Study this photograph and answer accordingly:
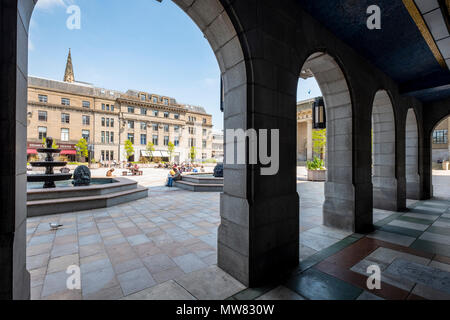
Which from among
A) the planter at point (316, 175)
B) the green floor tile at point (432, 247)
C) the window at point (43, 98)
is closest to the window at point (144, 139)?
the window at point (43, 98)

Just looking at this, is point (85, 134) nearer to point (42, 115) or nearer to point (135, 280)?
point (42, 115)

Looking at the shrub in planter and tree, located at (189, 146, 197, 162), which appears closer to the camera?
the shrub in planter

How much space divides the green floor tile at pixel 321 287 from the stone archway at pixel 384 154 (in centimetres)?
678

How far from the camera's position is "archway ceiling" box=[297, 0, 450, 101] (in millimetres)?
3953

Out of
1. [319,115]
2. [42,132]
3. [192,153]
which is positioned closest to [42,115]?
[42,132]

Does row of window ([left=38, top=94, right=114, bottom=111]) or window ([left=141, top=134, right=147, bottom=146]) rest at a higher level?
row of window ([left=38, top=94, right=114, bottom=111])

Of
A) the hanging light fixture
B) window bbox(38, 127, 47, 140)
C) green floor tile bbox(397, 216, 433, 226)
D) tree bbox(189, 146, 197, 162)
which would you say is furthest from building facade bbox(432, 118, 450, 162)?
window bbox(38, 127, 47, 140)

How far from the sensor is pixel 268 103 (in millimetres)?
3361

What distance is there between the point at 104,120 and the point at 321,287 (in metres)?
55.8

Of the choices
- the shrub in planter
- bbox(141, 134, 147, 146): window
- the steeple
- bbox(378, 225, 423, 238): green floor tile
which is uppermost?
the steeple

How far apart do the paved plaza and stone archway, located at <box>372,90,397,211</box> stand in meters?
1.24

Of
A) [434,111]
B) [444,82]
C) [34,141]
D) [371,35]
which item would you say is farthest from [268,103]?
[34,141]

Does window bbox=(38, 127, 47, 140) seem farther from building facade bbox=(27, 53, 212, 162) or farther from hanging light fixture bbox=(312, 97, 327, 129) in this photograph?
hanging light fixture bbox=(312, 97, 327, 129)

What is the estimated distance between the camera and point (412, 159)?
10414 mm
